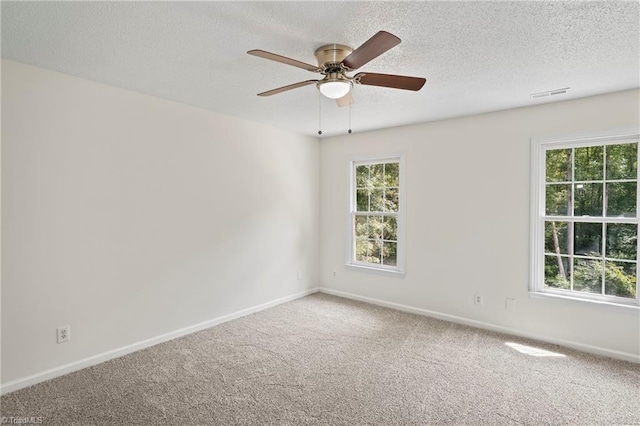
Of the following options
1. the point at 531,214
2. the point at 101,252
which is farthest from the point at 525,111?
the point at 101,252

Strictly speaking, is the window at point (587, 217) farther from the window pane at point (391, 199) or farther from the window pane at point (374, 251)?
the window pane at point (374, 251)

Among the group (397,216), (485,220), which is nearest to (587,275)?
(485,220)

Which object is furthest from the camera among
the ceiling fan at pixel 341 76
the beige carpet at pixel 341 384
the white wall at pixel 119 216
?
the white wall at pixel 119 216

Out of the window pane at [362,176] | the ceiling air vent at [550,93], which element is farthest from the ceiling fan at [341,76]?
the window pane at [362,176]

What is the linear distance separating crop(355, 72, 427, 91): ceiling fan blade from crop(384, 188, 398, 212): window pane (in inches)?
96.6

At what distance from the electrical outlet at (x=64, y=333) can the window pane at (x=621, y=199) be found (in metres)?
4.76

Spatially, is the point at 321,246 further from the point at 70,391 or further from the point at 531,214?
the point at 70,391

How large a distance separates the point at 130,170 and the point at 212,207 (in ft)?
3.02

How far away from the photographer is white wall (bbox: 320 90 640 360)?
312 centimetres

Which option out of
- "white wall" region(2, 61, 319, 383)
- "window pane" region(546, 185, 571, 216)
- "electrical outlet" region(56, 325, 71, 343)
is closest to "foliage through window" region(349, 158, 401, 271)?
"white wall" region(2, 61, 319, 383)

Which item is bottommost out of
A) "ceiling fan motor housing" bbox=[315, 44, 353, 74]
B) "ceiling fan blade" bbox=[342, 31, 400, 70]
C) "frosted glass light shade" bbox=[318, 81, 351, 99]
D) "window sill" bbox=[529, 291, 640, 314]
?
"window sill" bbox=[529, 291, 640, 314]

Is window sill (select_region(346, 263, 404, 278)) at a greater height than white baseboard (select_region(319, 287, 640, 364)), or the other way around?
window sill (select_region(346, 263, 404, 278))

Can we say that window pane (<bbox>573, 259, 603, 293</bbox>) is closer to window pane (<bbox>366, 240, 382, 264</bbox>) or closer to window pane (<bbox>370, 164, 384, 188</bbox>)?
window pane (<bbox>366, 240, 382, 264</bbox>)

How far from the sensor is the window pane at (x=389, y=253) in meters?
4.54
